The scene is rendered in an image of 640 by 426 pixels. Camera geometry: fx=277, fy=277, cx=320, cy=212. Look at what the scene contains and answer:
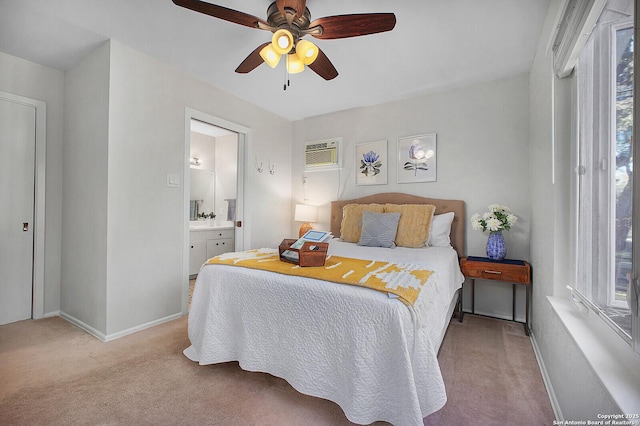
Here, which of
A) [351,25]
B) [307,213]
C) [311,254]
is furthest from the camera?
[307,213]

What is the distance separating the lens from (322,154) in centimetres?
402

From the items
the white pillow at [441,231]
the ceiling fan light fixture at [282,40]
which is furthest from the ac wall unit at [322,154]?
the ceiling fan light fixture at [282,40]

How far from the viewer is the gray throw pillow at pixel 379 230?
2842mm

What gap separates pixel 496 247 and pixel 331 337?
6.80 feet

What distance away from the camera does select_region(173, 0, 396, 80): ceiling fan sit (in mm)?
1574

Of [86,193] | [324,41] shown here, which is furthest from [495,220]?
[86,193]

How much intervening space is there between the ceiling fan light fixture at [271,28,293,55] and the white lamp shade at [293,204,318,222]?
2354 mm

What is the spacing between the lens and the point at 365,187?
3721 mm

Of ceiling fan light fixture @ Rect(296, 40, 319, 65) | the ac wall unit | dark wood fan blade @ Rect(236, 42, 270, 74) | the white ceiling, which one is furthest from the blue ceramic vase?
dark wood fan blade @ Rect(236, 42, 270, 74)

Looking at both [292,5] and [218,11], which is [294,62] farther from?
[218,11]

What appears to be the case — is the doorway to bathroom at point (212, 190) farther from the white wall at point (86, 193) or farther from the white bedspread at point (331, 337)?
the white bedspread at point (331, 337)

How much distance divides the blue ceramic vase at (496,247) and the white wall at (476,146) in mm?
262

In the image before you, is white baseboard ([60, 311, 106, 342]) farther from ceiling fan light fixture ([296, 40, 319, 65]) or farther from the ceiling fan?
ceiling fan light fixture ([296, 40, 319, 65])

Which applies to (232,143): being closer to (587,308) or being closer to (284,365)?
(284,365)
